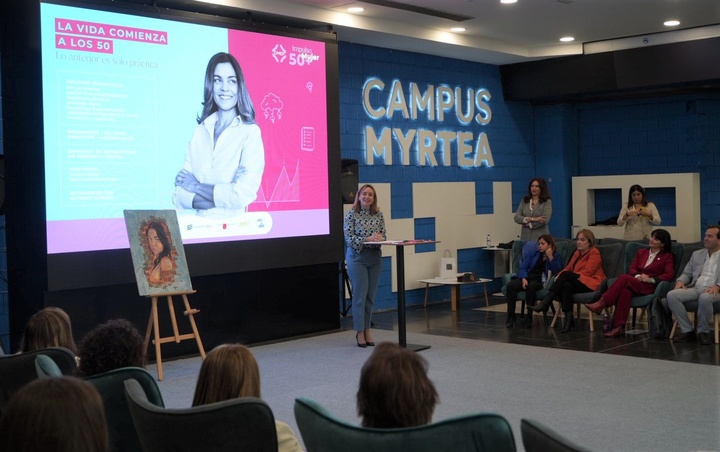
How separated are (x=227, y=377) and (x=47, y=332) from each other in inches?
58.4

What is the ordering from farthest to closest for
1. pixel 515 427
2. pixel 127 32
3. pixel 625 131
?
pixel 625 131 < pixel 127 32 < pixel 515 427

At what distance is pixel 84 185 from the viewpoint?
638 centimetres

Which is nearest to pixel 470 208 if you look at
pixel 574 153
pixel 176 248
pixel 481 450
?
pixel 574 153

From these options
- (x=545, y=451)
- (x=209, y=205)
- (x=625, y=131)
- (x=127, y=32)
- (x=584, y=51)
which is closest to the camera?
(x=545, y=451)

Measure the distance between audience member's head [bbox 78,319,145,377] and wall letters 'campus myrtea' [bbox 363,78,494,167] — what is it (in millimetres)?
6863

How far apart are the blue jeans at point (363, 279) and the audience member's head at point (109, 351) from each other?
455cm

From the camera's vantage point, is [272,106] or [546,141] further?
[546,141]

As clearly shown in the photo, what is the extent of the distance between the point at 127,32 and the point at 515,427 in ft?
14.5

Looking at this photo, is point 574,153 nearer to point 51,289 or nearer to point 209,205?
point 209,205

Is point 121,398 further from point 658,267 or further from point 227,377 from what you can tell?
point 658,267

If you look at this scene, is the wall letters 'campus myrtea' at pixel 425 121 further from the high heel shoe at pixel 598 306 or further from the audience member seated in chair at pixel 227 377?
the audience member seated in chair at pixel 227 377

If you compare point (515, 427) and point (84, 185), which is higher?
point (84, 185)

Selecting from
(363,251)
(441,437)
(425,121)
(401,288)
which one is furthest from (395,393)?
(425,121)

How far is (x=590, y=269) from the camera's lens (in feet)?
27.1
